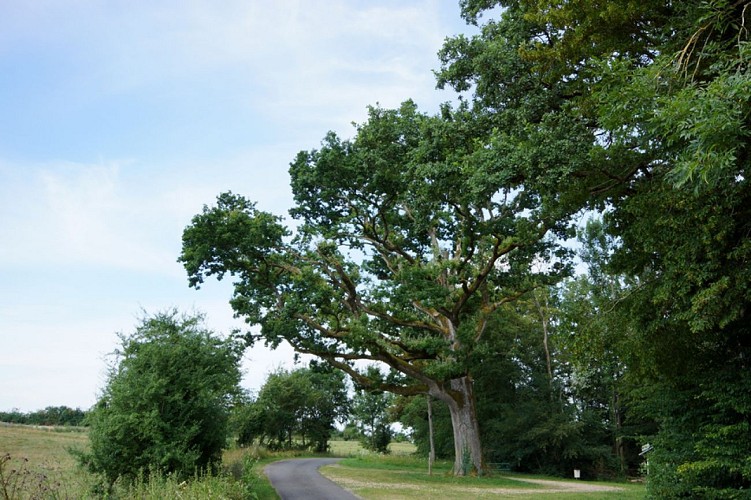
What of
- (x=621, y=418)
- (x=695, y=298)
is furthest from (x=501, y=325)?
(x=695, y=298)

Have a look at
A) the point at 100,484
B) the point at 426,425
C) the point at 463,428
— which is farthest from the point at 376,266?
the point at 426,425

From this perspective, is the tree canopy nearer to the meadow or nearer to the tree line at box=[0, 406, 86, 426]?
the meadow

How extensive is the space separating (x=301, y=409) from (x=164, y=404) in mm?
39835

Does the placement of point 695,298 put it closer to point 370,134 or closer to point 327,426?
point 370,134

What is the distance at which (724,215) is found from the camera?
290 inches

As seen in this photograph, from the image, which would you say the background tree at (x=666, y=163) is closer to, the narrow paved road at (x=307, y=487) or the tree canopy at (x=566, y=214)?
the tree canopy at (x=566, y=214)

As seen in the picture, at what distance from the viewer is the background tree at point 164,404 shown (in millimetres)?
11078

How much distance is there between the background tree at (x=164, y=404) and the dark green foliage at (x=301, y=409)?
108ft

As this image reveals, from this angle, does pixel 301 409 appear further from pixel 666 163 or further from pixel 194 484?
pixel 666 163

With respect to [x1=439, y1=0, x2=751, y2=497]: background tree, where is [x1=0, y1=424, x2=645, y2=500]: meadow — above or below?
below

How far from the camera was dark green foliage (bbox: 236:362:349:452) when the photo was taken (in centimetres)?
4722

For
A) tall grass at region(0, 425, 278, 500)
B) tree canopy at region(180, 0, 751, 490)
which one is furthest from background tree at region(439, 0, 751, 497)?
tall grass at region(0, 425, 278, 500)

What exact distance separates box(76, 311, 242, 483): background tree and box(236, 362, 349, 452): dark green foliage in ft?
108

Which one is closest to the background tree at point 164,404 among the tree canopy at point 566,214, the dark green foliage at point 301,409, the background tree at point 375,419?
the tree canopy at point 566,214
